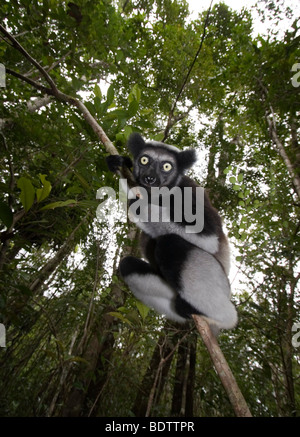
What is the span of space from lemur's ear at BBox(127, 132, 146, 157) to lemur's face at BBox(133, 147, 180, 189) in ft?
0.26

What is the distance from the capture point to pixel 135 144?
8.84 ft

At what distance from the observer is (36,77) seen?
4.26m

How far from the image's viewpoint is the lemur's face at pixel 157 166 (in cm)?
242

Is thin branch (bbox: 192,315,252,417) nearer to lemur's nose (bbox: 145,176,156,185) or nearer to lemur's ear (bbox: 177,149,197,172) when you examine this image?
lemur's nose (bbox: 145,176,156,185)

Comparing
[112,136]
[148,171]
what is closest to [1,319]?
[148,171]

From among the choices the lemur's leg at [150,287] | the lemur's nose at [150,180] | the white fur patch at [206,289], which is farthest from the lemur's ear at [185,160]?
the lemur's leg at [150,287]

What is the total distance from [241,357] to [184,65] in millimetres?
6779

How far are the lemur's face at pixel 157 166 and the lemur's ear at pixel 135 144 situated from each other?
79mm

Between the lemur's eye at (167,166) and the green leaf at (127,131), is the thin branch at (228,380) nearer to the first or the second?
the lemur's eye at (167,166)

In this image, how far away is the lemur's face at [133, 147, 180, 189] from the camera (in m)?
2.42

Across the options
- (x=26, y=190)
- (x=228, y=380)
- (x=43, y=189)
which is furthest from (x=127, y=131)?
(x=228, y=380)

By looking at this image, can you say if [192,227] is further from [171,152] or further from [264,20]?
[264,20]

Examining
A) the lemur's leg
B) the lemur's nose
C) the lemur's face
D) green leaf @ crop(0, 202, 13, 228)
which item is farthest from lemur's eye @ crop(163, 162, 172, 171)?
green leaf @ crop(0, 202, 13, 228)

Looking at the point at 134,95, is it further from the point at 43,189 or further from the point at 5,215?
the point at 5,215
